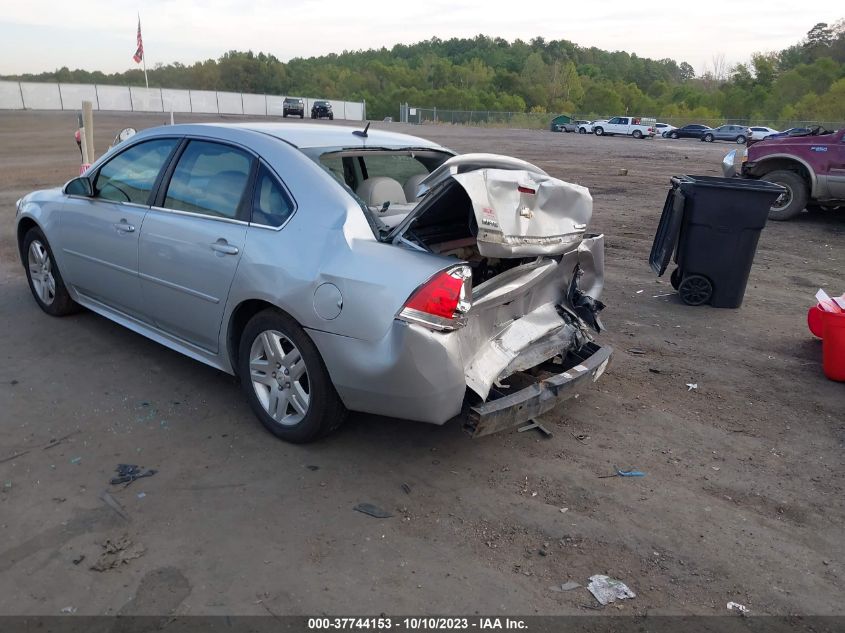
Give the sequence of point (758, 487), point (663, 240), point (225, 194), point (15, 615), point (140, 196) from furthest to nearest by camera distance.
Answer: point (663, 240)
point (140, 196)
point (225, 194)
point (758, 487)
point (15, 615)

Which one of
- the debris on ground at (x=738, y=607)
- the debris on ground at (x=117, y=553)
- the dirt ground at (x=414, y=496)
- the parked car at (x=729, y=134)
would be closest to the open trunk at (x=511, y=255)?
the dirt ground at (x=414, y=496)

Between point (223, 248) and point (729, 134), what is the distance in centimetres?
5608

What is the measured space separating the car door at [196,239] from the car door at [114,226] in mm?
184

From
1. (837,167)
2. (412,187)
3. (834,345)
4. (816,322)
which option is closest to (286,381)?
(412,187)

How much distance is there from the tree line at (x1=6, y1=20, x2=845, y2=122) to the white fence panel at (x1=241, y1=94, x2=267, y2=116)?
74.4ft

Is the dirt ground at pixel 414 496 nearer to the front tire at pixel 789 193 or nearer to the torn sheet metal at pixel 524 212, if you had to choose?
the torn sheet metal at pixel 524 212

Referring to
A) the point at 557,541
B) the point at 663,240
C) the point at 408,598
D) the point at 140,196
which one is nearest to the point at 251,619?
the point at 408,598

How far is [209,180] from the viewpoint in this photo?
4.14 m

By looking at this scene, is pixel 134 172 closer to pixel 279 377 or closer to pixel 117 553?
pixel 279 377

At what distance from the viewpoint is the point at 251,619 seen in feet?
8.25

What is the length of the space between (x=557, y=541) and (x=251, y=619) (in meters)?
1.35

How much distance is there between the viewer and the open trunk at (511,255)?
336 centimetres

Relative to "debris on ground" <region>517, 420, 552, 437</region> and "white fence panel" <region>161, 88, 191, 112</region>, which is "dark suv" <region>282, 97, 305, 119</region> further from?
"debris on ground" <region>517, 420, 552, 437</region>

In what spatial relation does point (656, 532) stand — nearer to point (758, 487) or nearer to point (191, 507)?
point (758, 487)
